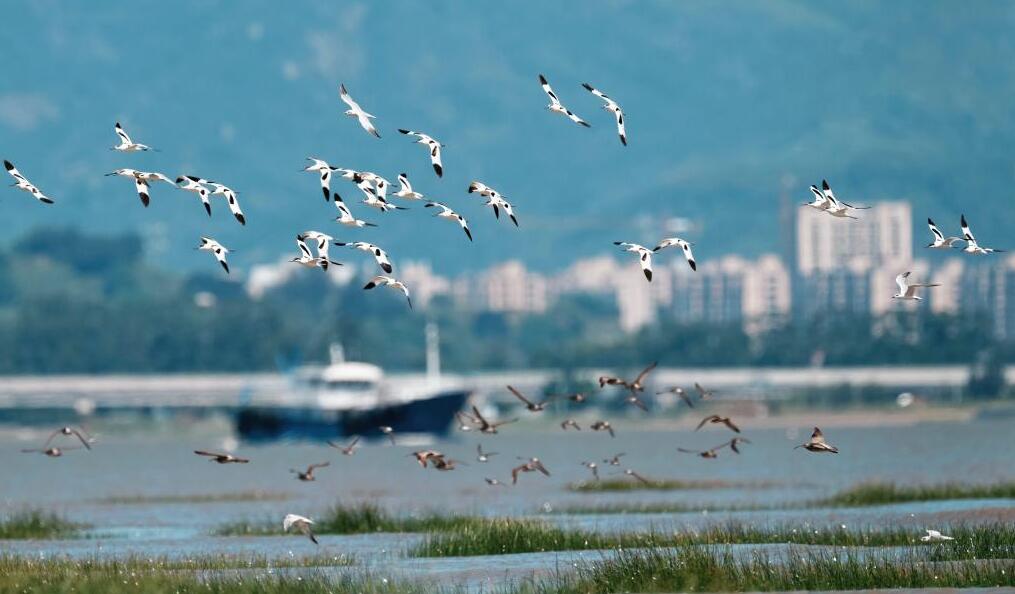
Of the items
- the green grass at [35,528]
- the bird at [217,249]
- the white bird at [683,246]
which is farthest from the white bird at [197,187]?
the green grass at [35,528]

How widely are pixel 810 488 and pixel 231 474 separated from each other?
50.2 meters

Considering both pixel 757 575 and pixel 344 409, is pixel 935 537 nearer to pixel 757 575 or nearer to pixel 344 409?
pixel 757 575

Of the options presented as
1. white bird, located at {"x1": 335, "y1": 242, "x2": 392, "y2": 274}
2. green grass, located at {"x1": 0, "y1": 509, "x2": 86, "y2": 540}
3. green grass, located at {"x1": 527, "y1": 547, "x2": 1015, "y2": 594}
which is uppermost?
white bird, located at {"x1": 335, "y1": 242, "x2": 392, "y2": 274}

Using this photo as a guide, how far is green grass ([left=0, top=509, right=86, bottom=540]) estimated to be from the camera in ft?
192

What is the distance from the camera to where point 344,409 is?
178m

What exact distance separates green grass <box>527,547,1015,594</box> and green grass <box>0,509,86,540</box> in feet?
79.4

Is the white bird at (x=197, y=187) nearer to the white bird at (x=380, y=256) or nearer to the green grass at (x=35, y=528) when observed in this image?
the white bird at (x=380, y=256)

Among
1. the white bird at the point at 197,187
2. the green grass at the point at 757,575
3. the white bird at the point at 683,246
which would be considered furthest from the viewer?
the white bird at the point at 197,187

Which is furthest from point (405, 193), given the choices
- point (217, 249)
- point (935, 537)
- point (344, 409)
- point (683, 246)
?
point (344, 409)

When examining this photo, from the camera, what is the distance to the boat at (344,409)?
584ft

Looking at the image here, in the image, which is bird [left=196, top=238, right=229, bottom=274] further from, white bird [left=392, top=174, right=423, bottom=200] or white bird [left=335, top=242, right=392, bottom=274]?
white bird [left=392, top=174, right=423, bottom=200]

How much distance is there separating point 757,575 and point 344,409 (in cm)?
14321

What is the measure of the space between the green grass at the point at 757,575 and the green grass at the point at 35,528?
2419 centimetres

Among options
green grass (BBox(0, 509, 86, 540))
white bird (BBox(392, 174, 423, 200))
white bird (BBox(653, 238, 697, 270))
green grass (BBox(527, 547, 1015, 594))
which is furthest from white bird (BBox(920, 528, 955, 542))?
green grass (BBox(0, 509, 86, 540))
